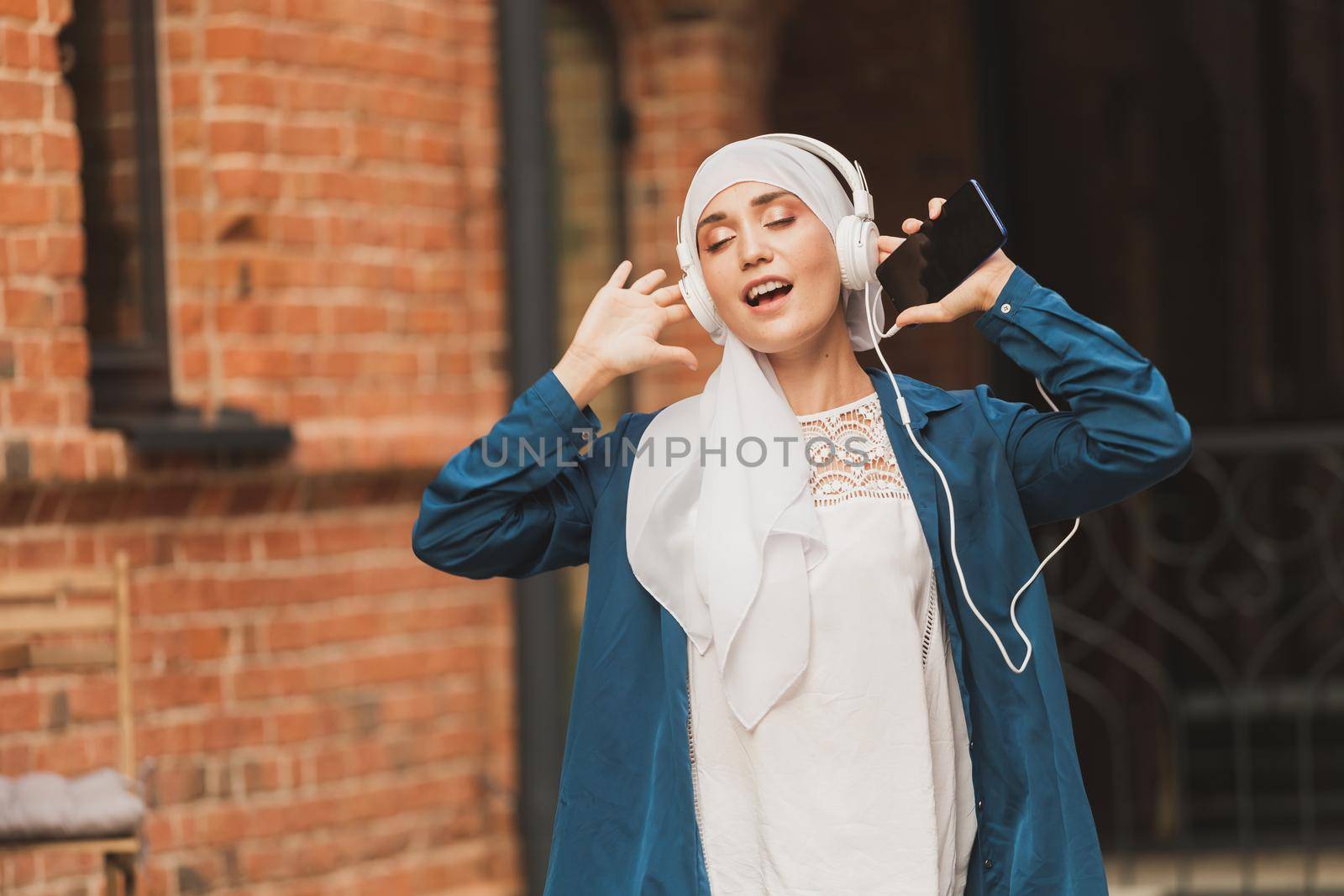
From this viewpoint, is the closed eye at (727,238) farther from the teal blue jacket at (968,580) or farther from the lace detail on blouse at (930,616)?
the lace detail on blouse at (930,616)

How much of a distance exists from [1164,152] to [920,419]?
4.46 metres

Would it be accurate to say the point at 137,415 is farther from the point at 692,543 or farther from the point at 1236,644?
the point at 1236,644

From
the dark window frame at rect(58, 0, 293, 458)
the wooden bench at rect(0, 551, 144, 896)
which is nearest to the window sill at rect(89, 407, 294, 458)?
the dark window frame at rect(58, 0, 293, 458)

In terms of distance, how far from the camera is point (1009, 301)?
2.26 metres

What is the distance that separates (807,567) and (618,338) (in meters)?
0.41

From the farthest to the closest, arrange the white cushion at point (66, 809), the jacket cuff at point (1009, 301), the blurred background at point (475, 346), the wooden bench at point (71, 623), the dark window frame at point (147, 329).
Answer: the dark window frame at point (147, 329) < the blurred background at point (475, 346) < the wooden bench at point (71, 623) < the white cushion at point (66, 809) < the jacket cuff at point (1009, 301)

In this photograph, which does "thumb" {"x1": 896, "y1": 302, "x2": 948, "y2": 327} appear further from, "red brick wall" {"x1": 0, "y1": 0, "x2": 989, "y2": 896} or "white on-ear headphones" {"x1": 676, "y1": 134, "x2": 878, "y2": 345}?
"red brick wall" {"x1": 0, "y1": 0, "x2": 989, "y2": 896}

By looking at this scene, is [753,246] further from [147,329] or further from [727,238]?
[147,329]

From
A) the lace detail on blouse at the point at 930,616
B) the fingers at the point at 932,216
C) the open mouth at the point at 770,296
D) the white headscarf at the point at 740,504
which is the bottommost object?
the lace detail on blouse at the point at 930,616

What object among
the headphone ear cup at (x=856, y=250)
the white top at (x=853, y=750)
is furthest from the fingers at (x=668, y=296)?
the white top at (x=853, y=750)

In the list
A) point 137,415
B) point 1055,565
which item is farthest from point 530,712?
point 1055,565

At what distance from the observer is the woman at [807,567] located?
7.13ft

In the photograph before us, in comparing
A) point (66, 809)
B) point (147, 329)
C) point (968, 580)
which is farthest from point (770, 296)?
point (147, 329)

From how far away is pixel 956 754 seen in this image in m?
2.27
